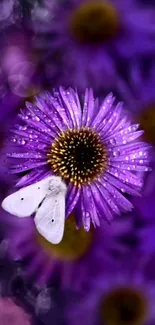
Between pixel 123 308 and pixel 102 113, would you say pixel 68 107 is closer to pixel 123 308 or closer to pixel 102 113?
pixel 102 113

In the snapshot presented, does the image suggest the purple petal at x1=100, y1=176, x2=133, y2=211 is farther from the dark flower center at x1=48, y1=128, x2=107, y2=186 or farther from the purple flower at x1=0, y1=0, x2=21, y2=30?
the purple flower at x1=0, y1=0, x2=21, y2=30

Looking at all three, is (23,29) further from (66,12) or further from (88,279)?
(88,279)

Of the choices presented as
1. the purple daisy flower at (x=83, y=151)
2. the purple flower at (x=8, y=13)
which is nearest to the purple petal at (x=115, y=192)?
the purple daisy flower at (x=83, y=151)

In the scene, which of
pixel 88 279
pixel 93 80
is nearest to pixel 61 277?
pixel 88 279

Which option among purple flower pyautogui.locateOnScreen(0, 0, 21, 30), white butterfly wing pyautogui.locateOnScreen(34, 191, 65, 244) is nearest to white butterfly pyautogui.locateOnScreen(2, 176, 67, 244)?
white butterfly wing pyautogui.locateOnScreen(34, 191, 65, 244)

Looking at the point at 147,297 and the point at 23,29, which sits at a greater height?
the point at 23,29

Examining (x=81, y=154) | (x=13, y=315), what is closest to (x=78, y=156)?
(x=81, y=154)
